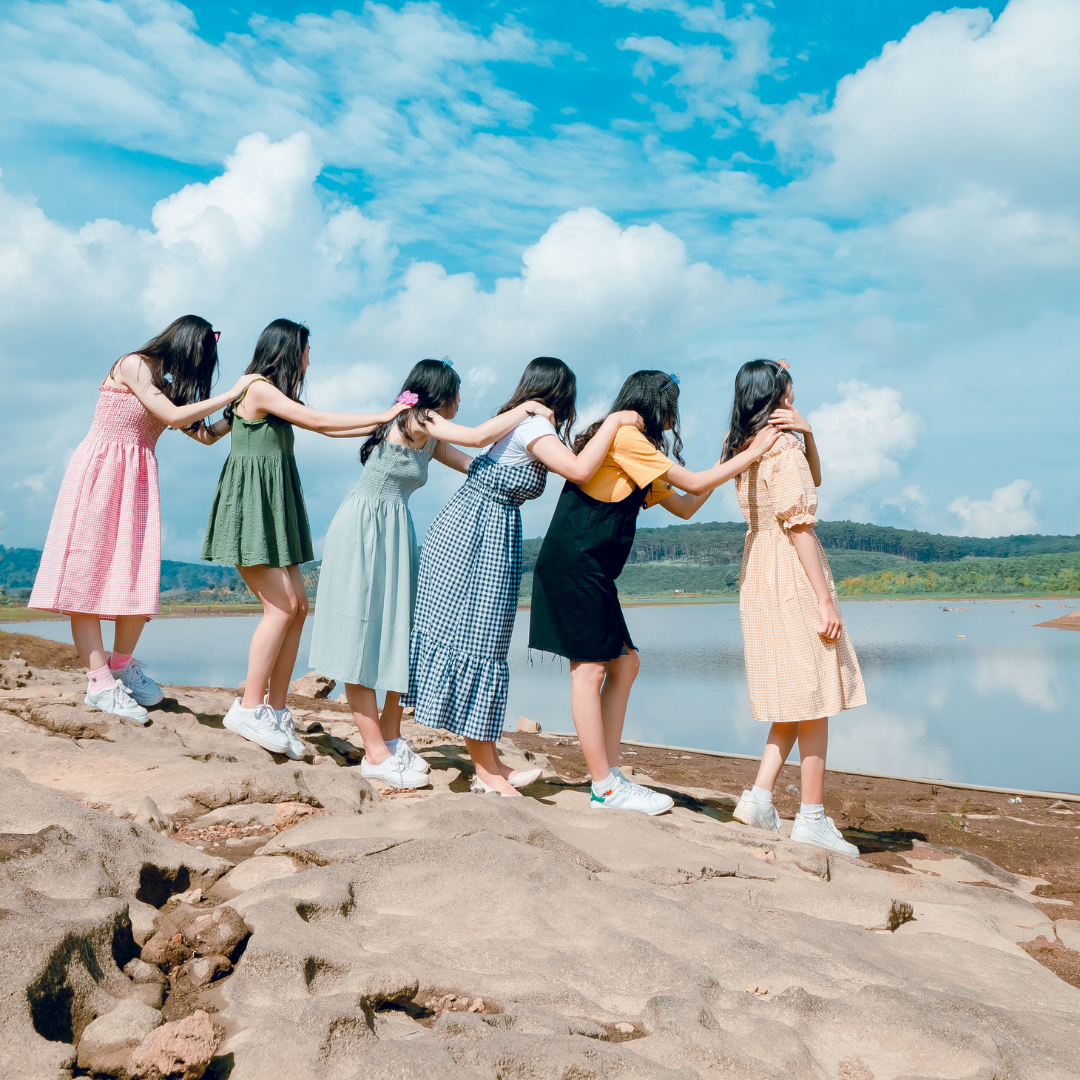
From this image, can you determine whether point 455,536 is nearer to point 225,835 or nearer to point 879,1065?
point 225,835

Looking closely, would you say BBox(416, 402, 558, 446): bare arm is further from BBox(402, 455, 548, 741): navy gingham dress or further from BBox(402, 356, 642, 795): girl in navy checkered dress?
BBox(402, 455, 548, 741): navy gingham dress

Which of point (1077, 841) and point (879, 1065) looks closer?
point (879, 1065)

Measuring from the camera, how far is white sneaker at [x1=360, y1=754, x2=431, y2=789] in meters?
3.58

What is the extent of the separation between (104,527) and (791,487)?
3.09 metres

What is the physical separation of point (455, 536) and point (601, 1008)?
2172mm

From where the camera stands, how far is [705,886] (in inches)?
101

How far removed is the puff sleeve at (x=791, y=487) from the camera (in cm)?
361

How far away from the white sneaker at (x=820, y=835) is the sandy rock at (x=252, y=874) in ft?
7.14

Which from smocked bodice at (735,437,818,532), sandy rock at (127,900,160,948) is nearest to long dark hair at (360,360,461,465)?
smocked bodice at (735,437,818,532)

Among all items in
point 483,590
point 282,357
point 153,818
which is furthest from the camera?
point 282,357

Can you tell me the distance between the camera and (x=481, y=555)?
3549mm

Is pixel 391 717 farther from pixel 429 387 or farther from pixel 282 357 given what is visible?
pixel 282 357

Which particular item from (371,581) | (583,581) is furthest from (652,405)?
(371,581)

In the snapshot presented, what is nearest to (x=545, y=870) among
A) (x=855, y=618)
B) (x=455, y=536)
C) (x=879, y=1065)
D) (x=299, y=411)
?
(x=879, y=1065)
